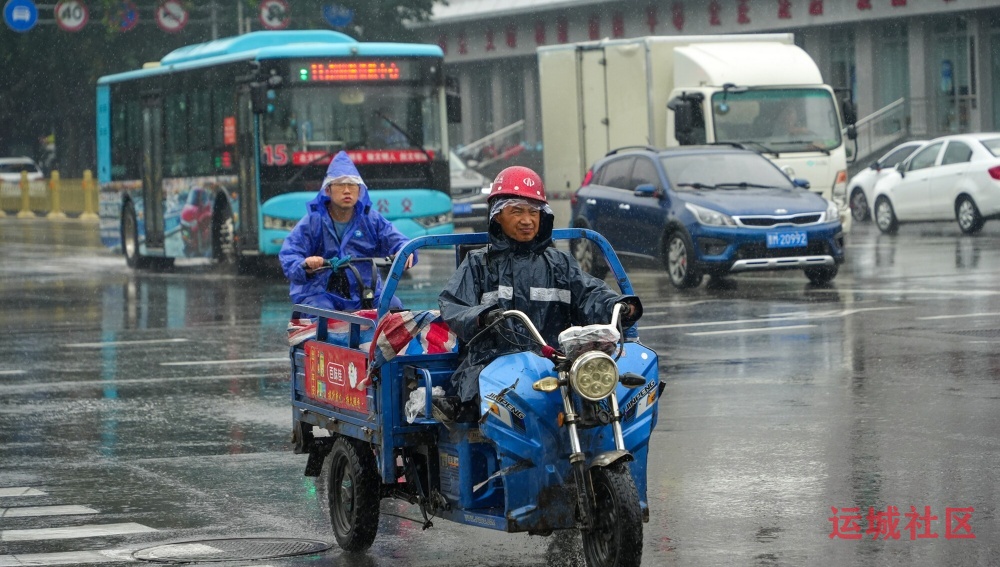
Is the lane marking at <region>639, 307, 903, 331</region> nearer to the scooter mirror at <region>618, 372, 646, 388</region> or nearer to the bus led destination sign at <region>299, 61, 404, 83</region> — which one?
the bus led destination sign at <region>299, 61, 404, 83</region>

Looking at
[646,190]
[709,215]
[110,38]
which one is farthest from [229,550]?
[110,38]

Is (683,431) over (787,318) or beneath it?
beneath

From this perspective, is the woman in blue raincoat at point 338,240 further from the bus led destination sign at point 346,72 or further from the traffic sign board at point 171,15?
the traffic sign board at point 171,15

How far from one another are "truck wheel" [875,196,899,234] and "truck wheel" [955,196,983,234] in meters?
1.91

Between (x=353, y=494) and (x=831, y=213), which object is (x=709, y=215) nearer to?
(x=831, y=213)

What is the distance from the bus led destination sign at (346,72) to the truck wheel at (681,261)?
212 inches

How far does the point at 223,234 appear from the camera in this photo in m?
25.2

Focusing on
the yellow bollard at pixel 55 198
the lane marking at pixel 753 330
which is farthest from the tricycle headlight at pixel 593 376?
the yellow bollard at pixel 55 198

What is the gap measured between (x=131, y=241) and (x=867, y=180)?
44.6 feet

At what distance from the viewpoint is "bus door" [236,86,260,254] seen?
76.5ft

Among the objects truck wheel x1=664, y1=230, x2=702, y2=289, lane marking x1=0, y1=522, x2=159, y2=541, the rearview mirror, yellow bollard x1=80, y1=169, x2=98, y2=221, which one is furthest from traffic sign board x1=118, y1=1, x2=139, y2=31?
lane marking x1=0, y1=522, x2=159, y2=541

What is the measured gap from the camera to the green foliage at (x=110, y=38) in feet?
155

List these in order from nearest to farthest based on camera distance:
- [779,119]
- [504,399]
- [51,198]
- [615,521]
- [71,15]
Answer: [615,521] → [504,399] → [779,119] → [71,15] → [51,198]

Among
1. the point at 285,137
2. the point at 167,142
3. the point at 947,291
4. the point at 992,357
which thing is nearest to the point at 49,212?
the point at 167,142
